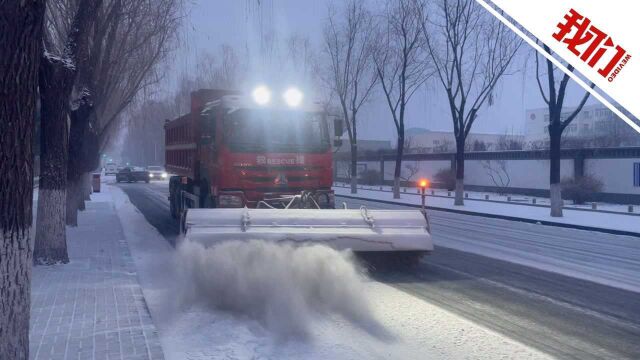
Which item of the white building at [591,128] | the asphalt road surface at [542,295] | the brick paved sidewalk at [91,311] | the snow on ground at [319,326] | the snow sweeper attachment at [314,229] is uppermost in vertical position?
the white building at [591,128]

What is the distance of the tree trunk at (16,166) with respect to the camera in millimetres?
4598

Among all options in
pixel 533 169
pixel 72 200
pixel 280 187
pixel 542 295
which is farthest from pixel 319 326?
pixel 533 169

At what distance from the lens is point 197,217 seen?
963cm

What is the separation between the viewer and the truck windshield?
1155cm

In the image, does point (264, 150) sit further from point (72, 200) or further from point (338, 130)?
point (72, 200)

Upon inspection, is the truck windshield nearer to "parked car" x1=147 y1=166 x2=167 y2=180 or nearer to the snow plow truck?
the snow plow truck

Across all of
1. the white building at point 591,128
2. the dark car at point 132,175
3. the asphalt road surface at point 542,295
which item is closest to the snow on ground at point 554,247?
the asphalt road surface at point 542,295

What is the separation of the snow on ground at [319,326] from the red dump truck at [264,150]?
2856mm

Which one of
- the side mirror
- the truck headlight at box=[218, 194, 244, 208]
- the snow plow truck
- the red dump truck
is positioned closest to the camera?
the snow plow truck

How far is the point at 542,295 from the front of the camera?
8.54 meters

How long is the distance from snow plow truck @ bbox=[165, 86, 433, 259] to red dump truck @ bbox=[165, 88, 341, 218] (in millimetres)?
19

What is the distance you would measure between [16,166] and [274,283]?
3.84 metres

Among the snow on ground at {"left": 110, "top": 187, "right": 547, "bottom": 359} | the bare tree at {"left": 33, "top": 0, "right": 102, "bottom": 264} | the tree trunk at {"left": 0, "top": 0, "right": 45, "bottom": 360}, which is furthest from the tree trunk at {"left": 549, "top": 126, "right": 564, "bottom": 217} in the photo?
the tree trunk at {"left": 0, "top": 0, "right": 45, "bottom": 360}

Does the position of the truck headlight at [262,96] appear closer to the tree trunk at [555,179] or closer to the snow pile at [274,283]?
the snow pile at [274,283]
